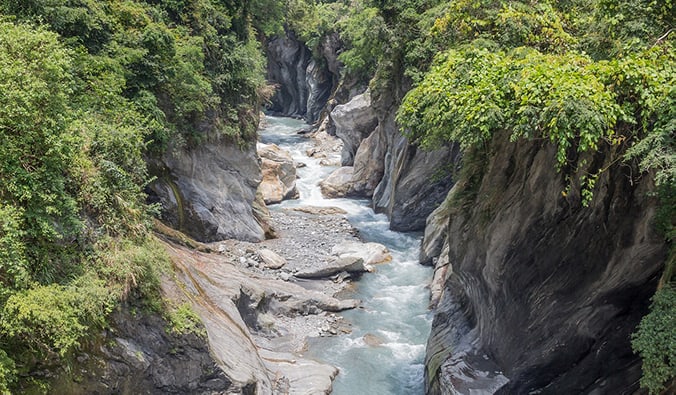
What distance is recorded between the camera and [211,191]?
20984 millimetres

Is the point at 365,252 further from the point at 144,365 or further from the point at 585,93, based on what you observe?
the point at 585,93

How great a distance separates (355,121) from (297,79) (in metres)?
25.6

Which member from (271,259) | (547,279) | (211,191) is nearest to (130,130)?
(211,191)

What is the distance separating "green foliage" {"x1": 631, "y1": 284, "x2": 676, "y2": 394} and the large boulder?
24.8m

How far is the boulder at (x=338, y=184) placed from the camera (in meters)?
32.8

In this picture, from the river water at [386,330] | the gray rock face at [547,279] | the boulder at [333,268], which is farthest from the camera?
the boulder at [333,268]

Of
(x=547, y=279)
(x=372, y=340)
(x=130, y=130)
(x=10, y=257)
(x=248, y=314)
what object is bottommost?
(x=372, y=340)

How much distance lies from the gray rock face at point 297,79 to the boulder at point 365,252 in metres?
31.2

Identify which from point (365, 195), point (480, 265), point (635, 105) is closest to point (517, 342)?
point (480, 265)

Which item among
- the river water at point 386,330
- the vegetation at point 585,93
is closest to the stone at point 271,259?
the river water at point 386,330

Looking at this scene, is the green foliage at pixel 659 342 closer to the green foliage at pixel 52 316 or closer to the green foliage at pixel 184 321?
the green foliage at pixel 184 321

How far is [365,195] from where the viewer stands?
108 ft

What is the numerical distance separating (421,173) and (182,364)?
17721mm

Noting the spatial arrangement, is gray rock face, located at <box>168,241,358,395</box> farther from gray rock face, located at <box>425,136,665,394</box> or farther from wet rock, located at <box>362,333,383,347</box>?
gray rock face, located at <box>425,136,665,394</box>
